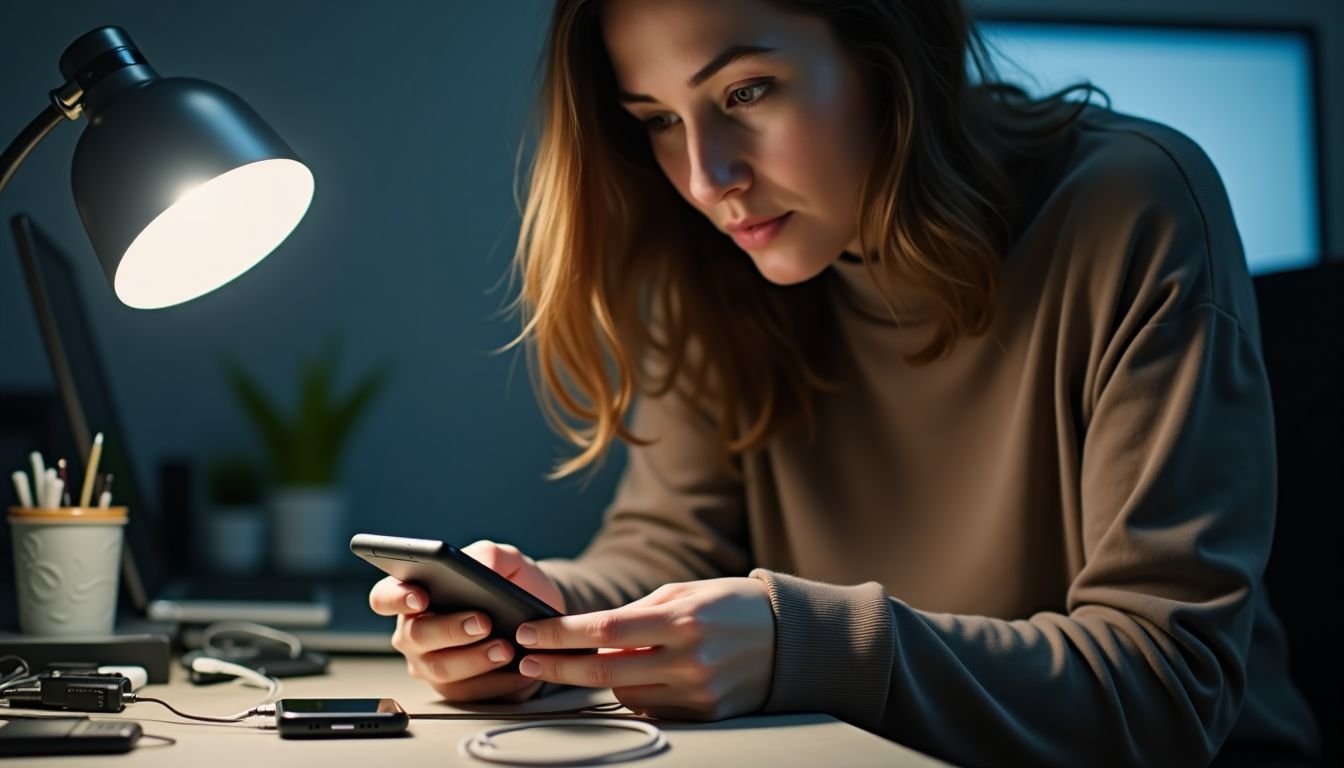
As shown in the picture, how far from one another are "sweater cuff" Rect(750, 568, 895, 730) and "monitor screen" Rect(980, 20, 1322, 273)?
1442mm

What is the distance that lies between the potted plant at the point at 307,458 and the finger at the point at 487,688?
98 cm

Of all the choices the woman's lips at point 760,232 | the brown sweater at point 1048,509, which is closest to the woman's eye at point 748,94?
the woman's lips at point 760,232

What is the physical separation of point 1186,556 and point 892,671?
0.25 m

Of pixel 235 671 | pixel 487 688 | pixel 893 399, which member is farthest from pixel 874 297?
pixel 235 671

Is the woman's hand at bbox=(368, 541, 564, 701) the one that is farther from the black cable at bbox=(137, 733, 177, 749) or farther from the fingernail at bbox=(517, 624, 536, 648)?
the black cable at bbox=(137, 733, 177, 749)

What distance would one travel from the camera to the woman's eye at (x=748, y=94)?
106 centimetres

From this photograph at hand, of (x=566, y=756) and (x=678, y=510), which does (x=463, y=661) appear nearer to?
(x=566, y=756)

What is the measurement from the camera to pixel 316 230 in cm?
201

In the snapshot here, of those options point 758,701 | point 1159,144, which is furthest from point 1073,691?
point 1159,144

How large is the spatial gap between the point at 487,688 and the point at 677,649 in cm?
20

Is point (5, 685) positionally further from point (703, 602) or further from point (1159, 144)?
point (1159, 144)

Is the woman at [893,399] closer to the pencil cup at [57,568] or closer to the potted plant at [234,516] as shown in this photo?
the pencil cup at [57,568]

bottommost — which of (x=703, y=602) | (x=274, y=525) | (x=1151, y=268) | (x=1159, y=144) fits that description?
(x=274, y=525)

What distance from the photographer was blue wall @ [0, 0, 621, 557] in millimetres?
1969
